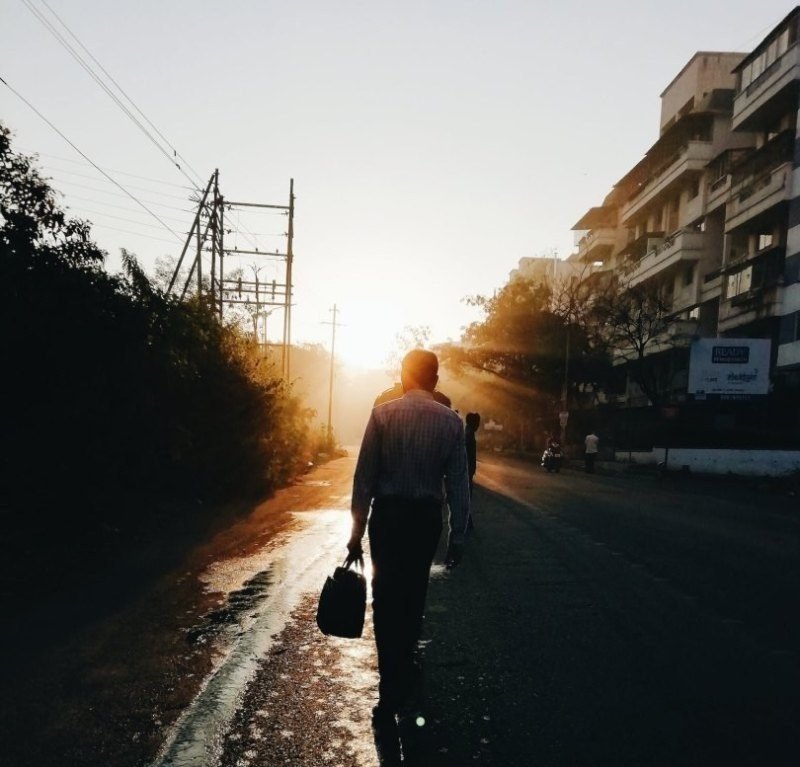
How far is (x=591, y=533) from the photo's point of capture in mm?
12055

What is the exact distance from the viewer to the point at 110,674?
4.72m

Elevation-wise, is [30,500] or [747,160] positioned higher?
[747,160]

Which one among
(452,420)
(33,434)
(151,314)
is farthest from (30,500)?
(452,420)

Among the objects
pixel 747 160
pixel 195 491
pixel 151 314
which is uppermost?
pixel 747 160

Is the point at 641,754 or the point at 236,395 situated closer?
the point at 641,754

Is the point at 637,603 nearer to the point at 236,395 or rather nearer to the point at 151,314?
the point at 151,314

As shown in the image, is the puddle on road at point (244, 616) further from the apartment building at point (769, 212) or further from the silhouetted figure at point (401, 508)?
the apartment building at point (769, 212)

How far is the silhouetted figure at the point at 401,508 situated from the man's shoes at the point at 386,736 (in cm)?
8

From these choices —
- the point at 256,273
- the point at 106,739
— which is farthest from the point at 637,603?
the point at 256,273

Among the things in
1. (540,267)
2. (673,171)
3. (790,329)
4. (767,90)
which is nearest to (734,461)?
(790,329)

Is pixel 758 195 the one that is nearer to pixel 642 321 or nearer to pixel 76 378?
pixel 642 321

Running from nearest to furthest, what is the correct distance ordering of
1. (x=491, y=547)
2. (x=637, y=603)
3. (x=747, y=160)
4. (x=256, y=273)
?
(x=637, y=603) < (x=491, y=547) < (x=747, y=160) < (x=256, y=273)

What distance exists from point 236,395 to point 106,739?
45.0ft

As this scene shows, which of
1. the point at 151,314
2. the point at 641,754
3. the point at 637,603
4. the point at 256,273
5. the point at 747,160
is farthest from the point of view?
the point at 256,273
